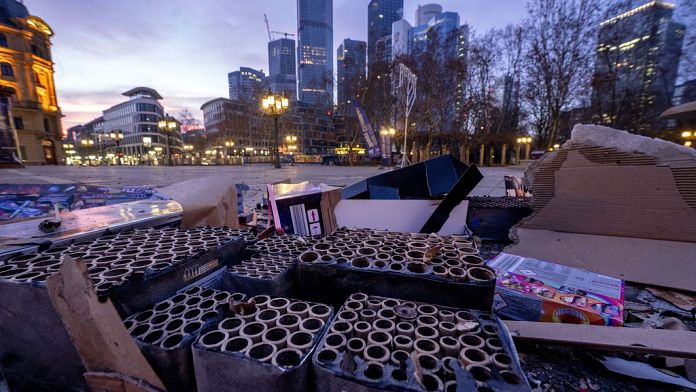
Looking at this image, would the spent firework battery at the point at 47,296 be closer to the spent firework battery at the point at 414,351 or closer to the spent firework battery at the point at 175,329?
the spent firework battery at the point at 175,329

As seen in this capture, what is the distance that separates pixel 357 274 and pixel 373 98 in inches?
1095

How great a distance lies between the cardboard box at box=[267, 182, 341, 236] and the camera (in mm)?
2881

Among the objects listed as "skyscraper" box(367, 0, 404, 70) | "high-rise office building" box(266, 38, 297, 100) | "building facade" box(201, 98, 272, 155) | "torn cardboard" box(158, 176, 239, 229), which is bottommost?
"torn cardboard" box(158, 176, 239, 229)

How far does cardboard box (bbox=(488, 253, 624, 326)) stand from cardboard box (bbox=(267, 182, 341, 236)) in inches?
70.2

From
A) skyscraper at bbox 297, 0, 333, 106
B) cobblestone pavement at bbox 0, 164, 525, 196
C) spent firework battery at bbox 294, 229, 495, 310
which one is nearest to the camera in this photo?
spent firework battery at bbox 294, 229, 495, 310

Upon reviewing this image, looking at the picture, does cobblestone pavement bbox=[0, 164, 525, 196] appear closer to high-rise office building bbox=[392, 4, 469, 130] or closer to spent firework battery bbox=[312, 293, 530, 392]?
spent firework battery bbox=[312, 293, 530, 392]

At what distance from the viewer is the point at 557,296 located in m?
1.59

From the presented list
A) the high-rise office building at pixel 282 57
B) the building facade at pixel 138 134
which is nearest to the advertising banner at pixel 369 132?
the building facade at pixel 138 134

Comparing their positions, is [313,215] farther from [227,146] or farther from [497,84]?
[227,146]

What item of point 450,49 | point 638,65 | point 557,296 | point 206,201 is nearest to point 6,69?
point 450,49

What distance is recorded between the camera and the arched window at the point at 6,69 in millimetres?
29750

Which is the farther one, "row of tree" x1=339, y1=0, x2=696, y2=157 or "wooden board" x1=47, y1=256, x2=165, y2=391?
"row of tree" x1=339, y1=0, x2=696, y2=157

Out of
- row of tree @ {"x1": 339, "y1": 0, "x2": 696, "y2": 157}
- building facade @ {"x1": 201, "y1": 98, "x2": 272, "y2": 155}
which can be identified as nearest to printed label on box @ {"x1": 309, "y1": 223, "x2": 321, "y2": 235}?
row of tree @ {"x1": 339, "y1": 0, "x2": 696, "y2": 157}

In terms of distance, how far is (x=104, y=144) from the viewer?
7656 centimetres
